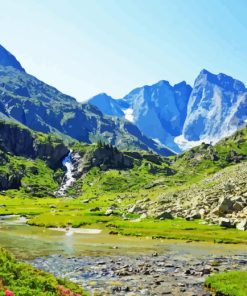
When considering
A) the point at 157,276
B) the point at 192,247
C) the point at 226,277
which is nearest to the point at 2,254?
the point at 157,276

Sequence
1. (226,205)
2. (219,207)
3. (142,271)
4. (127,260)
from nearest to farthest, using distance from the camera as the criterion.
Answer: (142,271) → (127,260) → (226,205) → (219,207)

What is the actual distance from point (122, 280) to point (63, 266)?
11966mm

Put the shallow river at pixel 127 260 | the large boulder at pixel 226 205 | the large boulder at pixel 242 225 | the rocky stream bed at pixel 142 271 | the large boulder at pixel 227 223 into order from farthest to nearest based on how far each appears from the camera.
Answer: the large boulder at pixel 226 205, the large boulder at pixel 227 223, the large boulder at pixel 242 225, the shallow river at pixel 127 260, the rocky stream bed at pixel 142 271

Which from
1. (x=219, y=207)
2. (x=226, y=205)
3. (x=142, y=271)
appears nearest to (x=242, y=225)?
(x=226, y=205)

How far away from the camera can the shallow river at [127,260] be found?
162ft

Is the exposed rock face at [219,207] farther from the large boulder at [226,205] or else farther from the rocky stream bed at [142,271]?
the rocky stream bed at [142,271]

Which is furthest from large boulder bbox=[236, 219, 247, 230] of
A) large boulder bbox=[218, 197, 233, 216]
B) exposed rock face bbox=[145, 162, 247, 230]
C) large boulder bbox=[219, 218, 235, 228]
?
large boulder bbox=[218, 197, 233, 216]

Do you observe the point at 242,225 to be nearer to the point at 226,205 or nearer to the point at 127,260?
the point at 226,205

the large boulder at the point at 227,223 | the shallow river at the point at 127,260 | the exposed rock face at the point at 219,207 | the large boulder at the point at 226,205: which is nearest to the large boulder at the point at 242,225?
the exposed rock face at the point at 219,207

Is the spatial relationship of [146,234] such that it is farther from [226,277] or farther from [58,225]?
[226,277]

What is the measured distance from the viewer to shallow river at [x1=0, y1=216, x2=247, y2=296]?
162 feet

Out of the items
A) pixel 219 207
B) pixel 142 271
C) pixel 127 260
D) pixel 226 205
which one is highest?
pixel 226 205

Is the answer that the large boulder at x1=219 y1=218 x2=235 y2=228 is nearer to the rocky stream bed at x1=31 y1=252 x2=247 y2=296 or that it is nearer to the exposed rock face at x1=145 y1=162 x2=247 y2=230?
the exposed rock face at x1=145 y1=162 x2=247 y2=230

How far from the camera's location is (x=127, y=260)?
221ft
